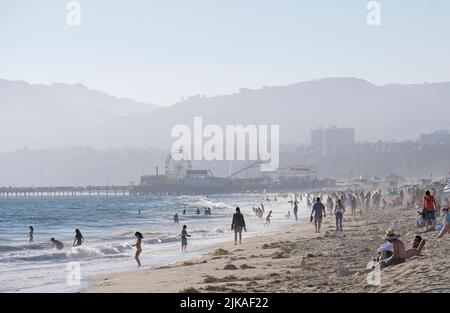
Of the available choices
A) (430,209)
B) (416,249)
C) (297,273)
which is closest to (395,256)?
(416,249)

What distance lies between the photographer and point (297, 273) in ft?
43.9

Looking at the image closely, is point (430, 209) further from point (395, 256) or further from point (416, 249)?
point (395, 256)

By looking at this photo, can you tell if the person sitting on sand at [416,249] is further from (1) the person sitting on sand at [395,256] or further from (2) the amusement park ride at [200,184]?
(2) the amusement park ride at [200,184]

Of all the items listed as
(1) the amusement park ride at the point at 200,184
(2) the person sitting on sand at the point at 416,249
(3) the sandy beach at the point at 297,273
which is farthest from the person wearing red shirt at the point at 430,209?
(1) the amusement park ride at the point at 200,184

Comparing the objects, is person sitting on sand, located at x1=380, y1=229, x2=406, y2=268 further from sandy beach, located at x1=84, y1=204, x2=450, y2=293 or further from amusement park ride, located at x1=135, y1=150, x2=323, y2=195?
amusement park ride, located at x1=135, y1=150, x2=323, y2=195

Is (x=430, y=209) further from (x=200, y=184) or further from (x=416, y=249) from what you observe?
(x=200, y=184)

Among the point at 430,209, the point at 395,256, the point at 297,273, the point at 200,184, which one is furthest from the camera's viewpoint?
the point at 200,184

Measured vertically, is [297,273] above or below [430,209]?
below

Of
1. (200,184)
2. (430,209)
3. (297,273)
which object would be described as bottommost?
(200,184)

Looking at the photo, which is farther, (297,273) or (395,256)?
(297,273)

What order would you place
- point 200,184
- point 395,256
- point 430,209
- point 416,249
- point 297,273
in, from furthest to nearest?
point 200,184 → point 430,209 → point 297,273 → point 416,249 → point 395,256

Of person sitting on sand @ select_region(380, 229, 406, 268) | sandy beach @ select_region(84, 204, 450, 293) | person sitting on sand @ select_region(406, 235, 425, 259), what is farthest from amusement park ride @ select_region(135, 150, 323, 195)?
person sitting on sand @ select_region(380, 229, 406, 268)

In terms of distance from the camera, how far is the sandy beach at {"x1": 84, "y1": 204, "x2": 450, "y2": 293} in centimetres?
1066
